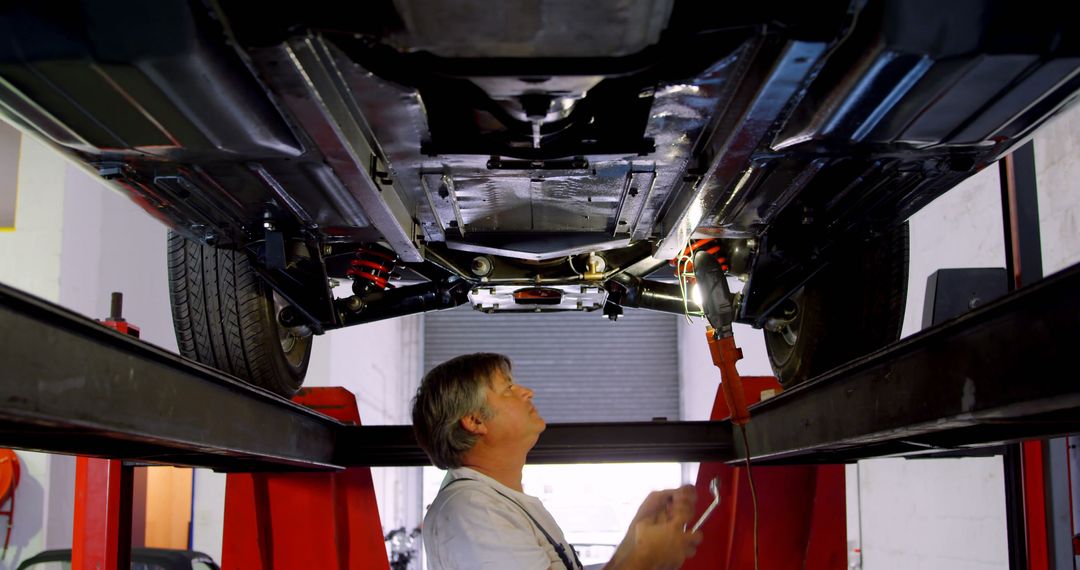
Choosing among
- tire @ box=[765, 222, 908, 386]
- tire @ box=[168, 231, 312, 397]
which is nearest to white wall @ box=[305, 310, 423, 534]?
tire @ box=[168, 231, 312, 397]

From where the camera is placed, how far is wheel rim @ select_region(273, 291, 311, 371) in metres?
2.82

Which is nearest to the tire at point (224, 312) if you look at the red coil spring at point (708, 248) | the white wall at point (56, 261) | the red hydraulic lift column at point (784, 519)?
the red coil spring at point (708, 248)

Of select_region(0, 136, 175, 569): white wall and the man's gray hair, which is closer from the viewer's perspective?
the man's gray hair

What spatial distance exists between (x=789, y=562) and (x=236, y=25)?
2279 mm

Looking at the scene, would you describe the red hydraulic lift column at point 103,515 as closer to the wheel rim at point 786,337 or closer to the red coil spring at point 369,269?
the red coil spring at point 369,269

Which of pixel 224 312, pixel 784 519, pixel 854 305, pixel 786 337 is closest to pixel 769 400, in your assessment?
pixel 854 305

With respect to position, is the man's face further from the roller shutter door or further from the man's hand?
the roller shutter door

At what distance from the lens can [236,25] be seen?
4.60 feet

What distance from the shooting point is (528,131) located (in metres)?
1.96

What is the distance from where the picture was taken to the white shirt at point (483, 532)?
1.70 meters

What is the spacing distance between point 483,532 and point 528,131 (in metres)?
0.83

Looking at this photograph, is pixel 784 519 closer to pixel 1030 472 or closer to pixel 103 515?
pixel 1030 472

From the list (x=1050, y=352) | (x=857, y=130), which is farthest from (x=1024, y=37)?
(x=1050, y=352)

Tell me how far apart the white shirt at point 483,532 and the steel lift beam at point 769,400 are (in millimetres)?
429
